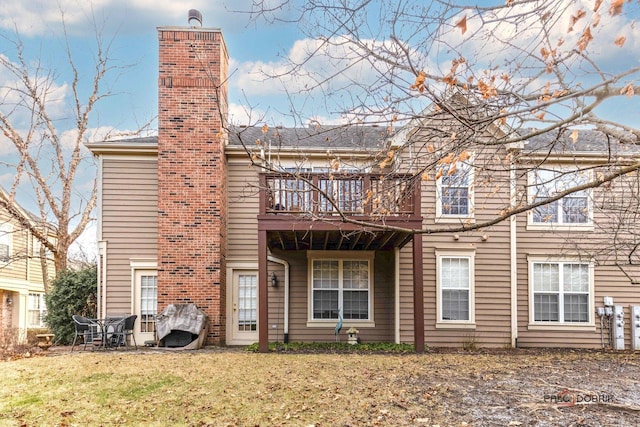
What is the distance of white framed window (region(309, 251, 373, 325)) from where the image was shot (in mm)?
12617

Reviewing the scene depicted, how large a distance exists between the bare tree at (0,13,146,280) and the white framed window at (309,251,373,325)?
954cm

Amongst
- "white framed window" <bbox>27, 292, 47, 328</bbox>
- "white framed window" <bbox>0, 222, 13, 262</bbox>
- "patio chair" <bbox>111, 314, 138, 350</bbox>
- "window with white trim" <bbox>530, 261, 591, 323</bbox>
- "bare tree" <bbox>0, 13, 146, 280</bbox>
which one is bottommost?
"white framed window" <bbox>27, 292, 47, 328</bbox>

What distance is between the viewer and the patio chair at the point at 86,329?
10.6 metres

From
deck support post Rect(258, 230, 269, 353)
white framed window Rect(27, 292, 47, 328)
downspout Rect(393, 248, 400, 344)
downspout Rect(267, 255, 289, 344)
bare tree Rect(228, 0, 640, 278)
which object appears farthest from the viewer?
white framed window Rect(27, 292, 47, 328)

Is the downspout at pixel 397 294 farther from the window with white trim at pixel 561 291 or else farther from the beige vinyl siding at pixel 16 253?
the beige vinyl siding at pixel 16 253

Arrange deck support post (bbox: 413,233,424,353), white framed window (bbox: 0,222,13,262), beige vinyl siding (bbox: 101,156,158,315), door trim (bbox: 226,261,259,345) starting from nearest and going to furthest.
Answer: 1. deck support post (bbox: 413,233,424,353)
2. beige vinyl siding (bbox: 101,156,158,315)
3. door trim (bbox: 226,261,259,345)
4. white framed window (bbox: 0,222,13,262)

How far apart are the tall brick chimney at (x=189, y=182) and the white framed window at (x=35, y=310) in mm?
13229

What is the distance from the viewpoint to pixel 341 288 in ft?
41.7

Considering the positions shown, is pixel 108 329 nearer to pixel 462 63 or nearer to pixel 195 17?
pixel 195 17

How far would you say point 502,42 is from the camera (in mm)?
4824

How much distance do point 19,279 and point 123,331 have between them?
483 inches

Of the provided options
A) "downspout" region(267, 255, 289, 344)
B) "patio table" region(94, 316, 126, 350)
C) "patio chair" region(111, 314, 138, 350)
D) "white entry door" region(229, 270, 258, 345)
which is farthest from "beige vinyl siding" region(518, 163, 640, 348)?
"patio table" region(94, 316, 126, 350)

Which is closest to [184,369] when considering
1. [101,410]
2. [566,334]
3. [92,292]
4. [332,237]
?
[101,410]

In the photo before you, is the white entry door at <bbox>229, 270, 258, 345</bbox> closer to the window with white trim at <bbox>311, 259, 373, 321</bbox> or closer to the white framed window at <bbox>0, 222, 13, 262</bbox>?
the window with white trim at <bbox>311, 259, 373, 321</bbox>
